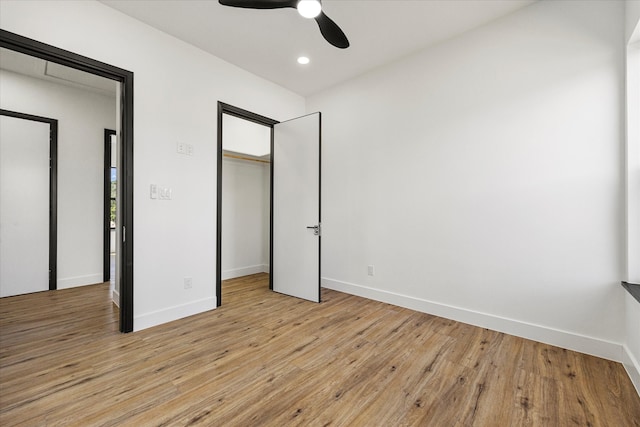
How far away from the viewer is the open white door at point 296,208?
328cm

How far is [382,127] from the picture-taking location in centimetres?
330

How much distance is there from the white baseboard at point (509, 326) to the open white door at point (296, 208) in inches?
31.5

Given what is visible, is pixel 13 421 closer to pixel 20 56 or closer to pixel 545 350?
pixel 545 350

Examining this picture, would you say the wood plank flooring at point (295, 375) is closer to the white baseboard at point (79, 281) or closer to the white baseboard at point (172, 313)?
the white baseboard at point (172, 313)

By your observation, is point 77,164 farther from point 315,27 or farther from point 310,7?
point 310,7

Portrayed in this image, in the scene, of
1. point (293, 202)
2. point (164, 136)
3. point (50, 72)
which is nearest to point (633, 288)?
point (293, 202)

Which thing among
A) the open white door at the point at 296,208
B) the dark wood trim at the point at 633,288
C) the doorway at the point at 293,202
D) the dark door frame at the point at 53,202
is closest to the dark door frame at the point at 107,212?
the dark door frame at the point at 53,202

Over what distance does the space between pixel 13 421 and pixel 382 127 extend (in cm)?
368

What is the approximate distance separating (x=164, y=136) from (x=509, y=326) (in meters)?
3.65

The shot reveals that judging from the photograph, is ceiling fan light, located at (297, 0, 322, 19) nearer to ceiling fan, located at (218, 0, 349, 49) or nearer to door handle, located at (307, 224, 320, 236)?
ceiling fan, located at (218, 0, 349, 49)

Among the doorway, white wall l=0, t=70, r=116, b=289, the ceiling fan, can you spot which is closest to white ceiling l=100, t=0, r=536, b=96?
the ceiling fan

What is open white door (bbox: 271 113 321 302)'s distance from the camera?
10.8 ft

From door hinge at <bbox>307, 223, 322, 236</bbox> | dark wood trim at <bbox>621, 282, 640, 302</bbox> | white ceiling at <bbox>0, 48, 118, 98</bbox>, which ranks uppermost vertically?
white ceiling at <bbox>0, 48, 118, 98</bbox>

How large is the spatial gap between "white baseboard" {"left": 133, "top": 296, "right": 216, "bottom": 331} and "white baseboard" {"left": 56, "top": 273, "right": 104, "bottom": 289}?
2.20 m
